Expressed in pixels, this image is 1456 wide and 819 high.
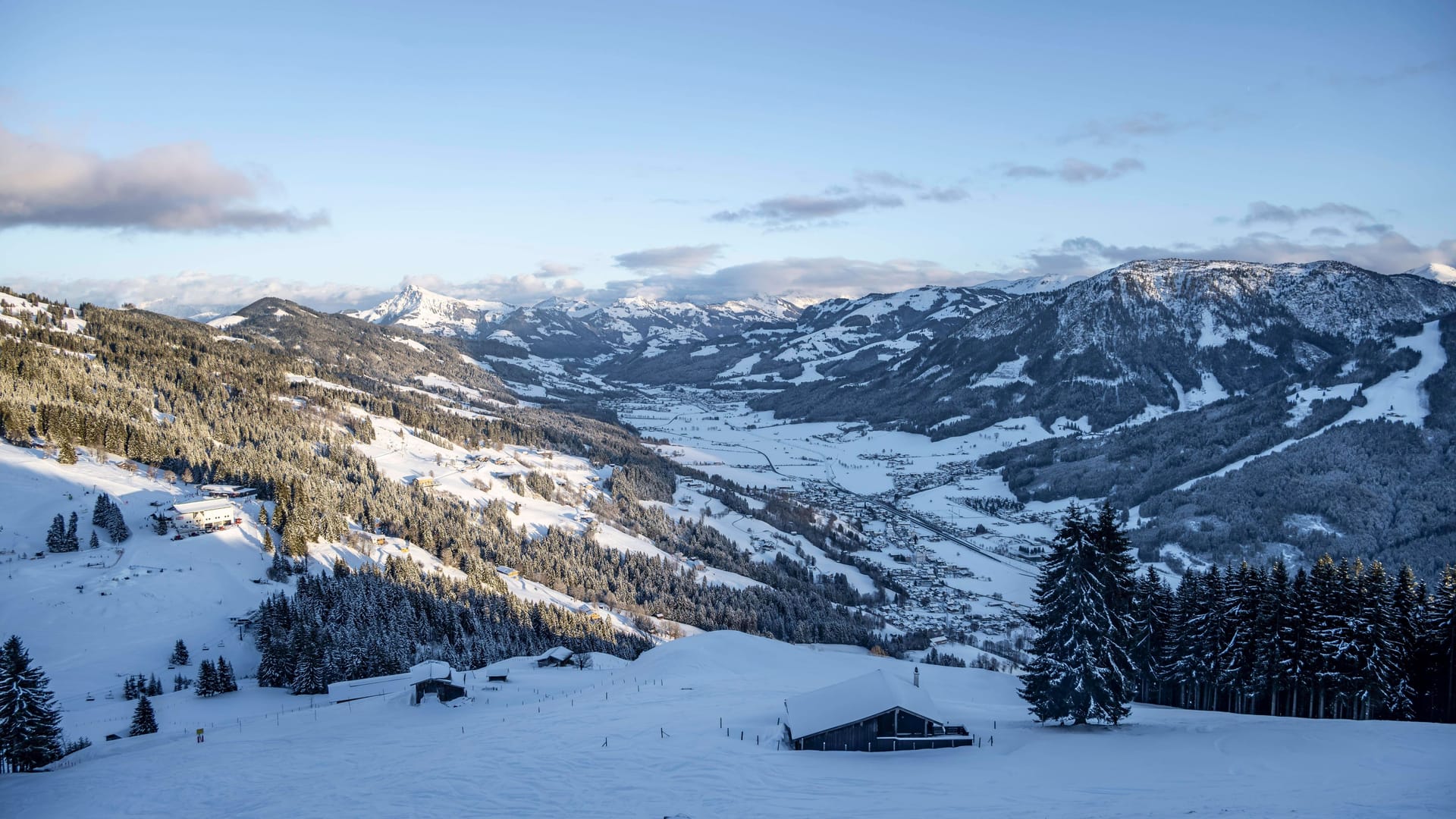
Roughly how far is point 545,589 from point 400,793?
5759 cm

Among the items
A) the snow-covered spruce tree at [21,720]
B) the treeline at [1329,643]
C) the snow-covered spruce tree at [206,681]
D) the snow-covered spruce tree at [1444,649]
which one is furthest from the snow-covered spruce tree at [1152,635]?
the snow-covered spruce tree at [206,681]

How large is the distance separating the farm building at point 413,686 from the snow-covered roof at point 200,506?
34555 mm

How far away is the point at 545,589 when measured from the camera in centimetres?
8412

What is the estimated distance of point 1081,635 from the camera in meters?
32.3

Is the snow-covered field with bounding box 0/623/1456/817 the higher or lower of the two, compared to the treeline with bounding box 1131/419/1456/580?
lower

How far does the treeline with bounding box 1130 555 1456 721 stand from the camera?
3512 centimetres

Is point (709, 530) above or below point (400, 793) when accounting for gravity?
above

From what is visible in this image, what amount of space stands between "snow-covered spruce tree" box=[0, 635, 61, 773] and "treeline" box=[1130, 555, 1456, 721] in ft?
163

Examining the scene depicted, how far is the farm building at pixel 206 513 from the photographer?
7294cm

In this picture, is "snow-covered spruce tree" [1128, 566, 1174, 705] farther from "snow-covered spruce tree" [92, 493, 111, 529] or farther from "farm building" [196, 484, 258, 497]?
"farm building" [196, 484, 258, 497]

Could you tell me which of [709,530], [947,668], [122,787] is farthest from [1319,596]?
[709,530]

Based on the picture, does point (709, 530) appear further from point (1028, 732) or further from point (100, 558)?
point (1028, 732)

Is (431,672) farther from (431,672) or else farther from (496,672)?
(496,672)

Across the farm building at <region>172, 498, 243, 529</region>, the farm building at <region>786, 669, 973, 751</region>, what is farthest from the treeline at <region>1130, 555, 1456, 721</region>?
the farm building at <region>172, 498, 243, 529</region>
